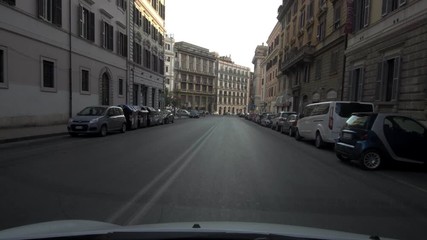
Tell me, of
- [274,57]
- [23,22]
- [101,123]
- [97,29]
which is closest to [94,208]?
[101,123]

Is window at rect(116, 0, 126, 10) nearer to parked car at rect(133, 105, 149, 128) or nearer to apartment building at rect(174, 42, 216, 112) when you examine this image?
parked car at rect(133, 105, 149, 128)

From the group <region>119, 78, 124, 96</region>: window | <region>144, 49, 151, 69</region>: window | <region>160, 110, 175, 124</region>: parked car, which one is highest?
<region>144, 49, 151, 69</region>: window

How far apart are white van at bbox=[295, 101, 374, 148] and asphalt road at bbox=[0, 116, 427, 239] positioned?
4017 millimetres

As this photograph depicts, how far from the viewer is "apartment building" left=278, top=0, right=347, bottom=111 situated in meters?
30.6

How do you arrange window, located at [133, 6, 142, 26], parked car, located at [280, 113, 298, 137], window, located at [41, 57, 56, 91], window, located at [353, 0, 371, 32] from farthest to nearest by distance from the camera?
window, located at [133, 6, 142, 26]
parked car, located at [280, 113, 298, 137]
window, located at [41, 57, 56, 91]
window, located at [353, 0, 371, 32]

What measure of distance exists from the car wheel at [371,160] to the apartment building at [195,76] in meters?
103

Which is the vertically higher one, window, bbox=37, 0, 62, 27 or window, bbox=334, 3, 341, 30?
window, bbox=334, 3, 341, 30

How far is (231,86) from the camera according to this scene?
152 metres

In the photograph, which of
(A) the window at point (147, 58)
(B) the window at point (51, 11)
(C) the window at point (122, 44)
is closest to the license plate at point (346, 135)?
(B) the window at point (51, 11)

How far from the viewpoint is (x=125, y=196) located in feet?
23.1

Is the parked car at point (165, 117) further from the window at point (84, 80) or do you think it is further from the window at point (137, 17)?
the window at point (137, 17)

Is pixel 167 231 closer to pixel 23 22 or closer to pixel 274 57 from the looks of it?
pixel 23 22

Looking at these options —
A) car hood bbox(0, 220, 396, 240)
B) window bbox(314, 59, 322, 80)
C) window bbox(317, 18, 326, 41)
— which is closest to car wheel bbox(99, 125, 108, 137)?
car hood bbox(0, 220, 396, 240)

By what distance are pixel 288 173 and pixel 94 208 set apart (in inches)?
206
